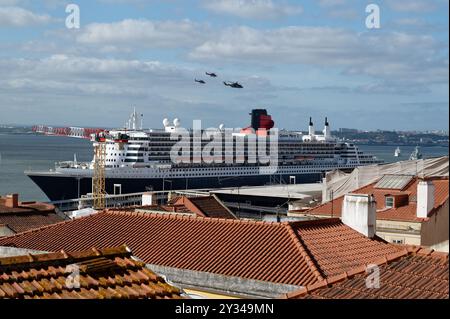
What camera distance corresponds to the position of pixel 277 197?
55656mm

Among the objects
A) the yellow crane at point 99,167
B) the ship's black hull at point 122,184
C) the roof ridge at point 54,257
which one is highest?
the roof ridge at point 54,257

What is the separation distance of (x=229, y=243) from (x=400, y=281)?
7199 millimetres

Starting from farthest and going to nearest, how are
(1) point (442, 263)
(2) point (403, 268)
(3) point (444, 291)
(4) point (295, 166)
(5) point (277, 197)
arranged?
1. (4) point (295, 166)
2. (5) point (277, 197)
3. (2) point (403, 268)
4. (1) point (442, 263)
5. (3) point (444, 291)

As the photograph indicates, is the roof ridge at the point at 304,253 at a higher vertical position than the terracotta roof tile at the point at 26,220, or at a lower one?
higher

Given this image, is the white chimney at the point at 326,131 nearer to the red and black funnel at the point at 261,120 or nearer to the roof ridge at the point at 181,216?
the red and black funnel at the point at 261,120

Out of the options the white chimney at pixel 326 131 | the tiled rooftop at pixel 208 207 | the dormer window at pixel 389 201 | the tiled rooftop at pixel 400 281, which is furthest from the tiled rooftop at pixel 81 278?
the white chimney at pixel 326 131

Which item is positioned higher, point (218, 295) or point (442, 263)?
point (442, 263)

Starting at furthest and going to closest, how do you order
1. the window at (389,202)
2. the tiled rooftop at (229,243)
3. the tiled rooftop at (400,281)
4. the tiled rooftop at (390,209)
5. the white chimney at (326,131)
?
the white chimney at (326,131) < the window at (389,202) < the tiled rooftop at (390,209) < the tiled rooftop at (229,243) < the tiled rooftop at (400,281)

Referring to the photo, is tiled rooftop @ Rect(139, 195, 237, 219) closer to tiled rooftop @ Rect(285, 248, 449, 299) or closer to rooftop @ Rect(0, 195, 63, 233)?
rooftop @ Rect(0, 195, 63, 233)

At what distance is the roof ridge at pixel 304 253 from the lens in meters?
12.8

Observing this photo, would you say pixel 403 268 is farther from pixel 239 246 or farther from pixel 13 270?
pixel 239 246

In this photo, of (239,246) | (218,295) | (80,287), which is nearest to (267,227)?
(239,246)

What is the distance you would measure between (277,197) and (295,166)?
55.2m

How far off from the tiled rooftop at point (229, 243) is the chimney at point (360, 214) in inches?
11.9
